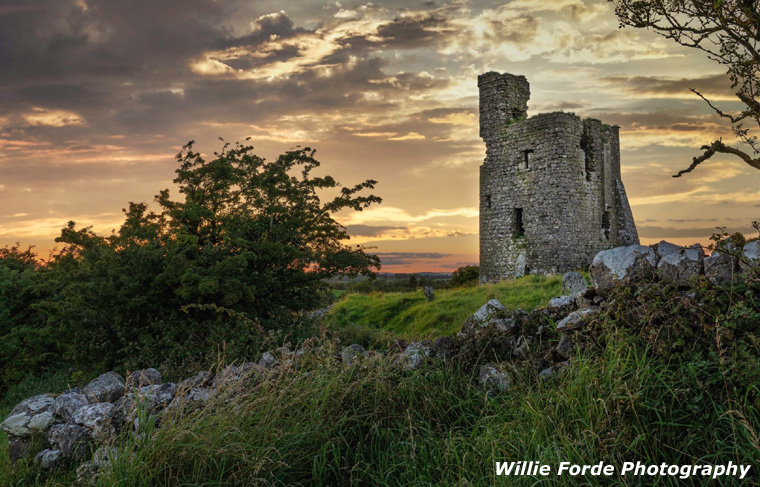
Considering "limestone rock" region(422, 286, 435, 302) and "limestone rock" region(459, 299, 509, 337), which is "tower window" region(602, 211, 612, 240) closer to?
"limestone rock" region(422, 286, 435, 302)

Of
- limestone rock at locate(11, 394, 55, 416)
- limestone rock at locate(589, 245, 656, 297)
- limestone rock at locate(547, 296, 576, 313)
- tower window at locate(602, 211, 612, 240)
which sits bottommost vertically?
limestone rock at locate(11, 394, 55, 416)

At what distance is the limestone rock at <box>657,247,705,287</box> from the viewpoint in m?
5.70

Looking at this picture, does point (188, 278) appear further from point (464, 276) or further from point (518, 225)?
point (464, 276)

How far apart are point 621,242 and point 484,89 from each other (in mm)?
10011

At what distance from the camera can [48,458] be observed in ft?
18.1

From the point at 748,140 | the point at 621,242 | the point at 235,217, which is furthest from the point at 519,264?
the point at 235,217

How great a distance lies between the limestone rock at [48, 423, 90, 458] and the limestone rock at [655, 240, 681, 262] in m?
6.49

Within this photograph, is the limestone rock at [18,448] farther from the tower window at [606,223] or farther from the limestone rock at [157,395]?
the tower window at [606,223]

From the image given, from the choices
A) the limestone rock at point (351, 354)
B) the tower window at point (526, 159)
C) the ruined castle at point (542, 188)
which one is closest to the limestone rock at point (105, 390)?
the limestone rock at point (351, 354)

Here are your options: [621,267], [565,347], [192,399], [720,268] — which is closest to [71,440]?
[192,399]

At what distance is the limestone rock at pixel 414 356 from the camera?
6105 millimetres

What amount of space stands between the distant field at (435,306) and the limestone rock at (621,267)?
8475mm

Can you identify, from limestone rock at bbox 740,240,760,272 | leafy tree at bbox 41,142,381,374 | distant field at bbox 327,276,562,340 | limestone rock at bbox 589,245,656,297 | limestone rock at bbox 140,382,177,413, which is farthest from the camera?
distant field at bbox 327,276,562,340

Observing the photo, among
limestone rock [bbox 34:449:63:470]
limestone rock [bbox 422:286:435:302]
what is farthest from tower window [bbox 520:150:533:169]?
limestone rock [bbox 34:449:63:470]
